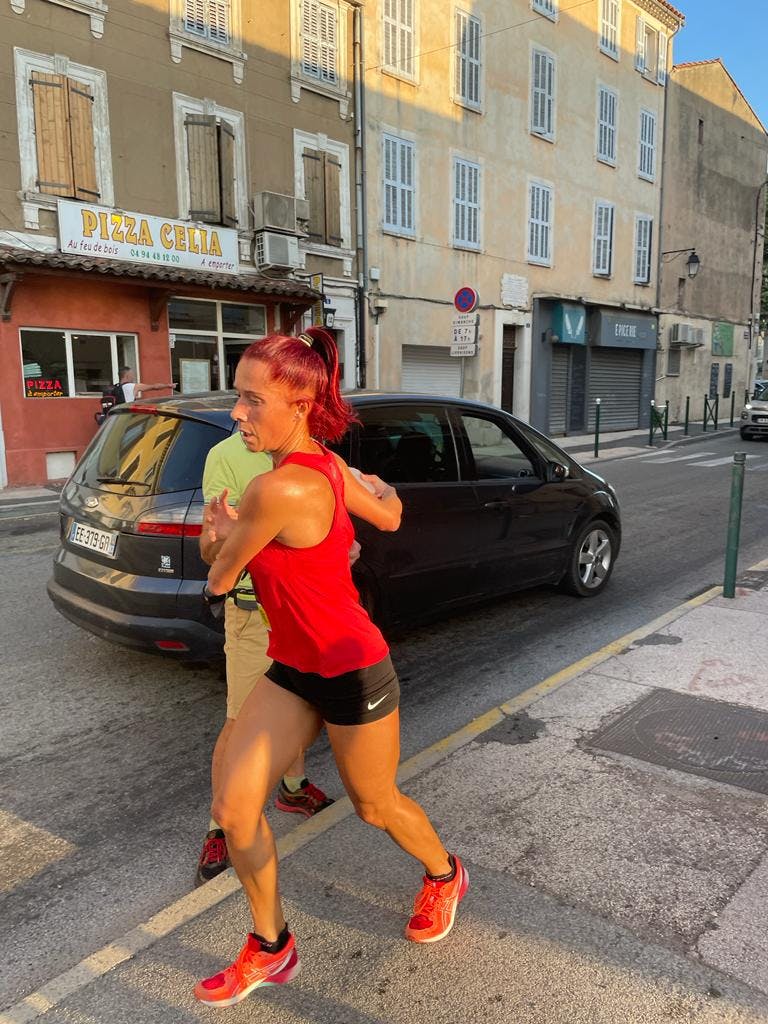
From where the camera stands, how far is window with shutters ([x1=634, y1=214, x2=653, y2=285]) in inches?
995

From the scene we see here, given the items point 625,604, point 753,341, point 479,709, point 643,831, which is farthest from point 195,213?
point 753,341

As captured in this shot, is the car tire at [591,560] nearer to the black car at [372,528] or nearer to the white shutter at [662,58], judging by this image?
the black car at [372,528]

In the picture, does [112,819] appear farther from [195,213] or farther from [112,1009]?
[195,213]

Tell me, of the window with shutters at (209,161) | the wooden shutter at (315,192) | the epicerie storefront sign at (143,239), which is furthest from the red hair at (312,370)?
the wooden shutter at (315,192)

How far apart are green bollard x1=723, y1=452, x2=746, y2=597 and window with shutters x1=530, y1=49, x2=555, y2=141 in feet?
59.0

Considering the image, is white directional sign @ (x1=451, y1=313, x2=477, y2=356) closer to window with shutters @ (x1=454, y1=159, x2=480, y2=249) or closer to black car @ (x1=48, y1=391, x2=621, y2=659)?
window with shutters @ (x1=454, y1=159, x2=480, y2=249)

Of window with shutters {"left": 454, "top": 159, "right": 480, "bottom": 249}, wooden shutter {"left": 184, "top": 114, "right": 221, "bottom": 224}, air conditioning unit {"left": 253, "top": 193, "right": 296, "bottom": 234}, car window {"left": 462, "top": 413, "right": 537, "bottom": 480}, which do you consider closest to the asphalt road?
car window {"left": 462, "top": 413, "right": 537, "bottom": 480}

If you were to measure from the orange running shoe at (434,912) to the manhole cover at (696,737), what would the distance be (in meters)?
1.40

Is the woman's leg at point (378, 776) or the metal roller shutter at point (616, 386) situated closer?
the woman's leg at point (378, 776)

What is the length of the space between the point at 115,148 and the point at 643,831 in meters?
13.7

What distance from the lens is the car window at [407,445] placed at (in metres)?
4.38

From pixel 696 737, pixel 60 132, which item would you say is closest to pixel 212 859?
pixel 696 737

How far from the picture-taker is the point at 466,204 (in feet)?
63.3

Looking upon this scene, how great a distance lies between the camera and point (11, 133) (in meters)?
12.1
